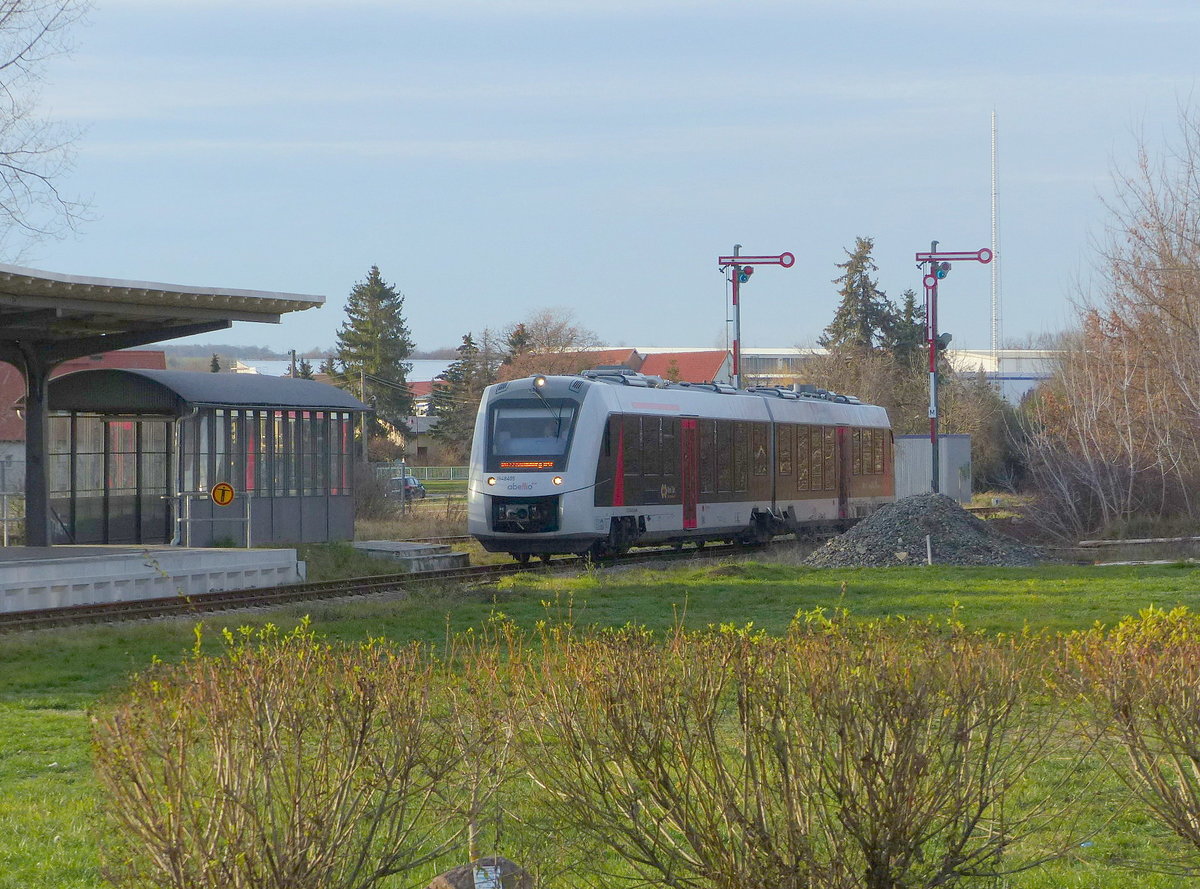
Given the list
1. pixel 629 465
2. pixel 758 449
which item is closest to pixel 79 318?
pixel 629 465

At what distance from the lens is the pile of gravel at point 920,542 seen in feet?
83.3

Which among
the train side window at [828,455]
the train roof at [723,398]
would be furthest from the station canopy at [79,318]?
the train side window at [828,455]

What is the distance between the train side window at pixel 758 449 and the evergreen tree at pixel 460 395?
55.8 metres

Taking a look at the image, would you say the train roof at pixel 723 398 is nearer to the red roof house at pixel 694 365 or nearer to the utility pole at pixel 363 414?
the utility pole at pixel 363 414

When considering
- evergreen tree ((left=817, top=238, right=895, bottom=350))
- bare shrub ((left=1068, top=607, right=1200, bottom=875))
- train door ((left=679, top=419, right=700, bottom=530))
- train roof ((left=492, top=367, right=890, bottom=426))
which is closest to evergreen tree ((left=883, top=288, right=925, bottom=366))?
evergreen tree ((left=817, top=238, right=895, bottom=350))

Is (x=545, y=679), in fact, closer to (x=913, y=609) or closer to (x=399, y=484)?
(x=913, y=609)

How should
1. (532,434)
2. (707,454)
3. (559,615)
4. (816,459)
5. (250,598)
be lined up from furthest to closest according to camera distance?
(816,459) < (707,454) < (532,434) < (250,598) < (559,615)

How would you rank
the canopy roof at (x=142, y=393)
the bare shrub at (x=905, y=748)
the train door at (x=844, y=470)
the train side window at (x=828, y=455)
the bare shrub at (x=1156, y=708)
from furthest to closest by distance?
the train door at (x=844, y=470) → the train side window at (x=828, y=455) → the canopy roof at (x=142, y=393) → the bare shrub at (x=1156, y=708) → the bare shrub at (x=905, y=748)

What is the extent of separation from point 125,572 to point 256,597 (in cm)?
A: 206

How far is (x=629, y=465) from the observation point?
81.1ft

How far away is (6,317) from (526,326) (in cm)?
7079

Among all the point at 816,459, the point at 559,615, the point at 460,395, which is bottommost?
the point at 559,615

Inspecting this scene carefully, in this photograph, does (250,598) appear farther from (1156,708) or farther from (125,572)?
(1156,708)

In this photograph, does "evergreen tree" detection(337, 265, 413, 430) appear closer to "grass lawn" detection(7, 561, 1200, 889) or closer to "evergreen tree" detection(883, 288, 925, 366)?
"evergreen tree" detection(883, 288, 925, 366)
